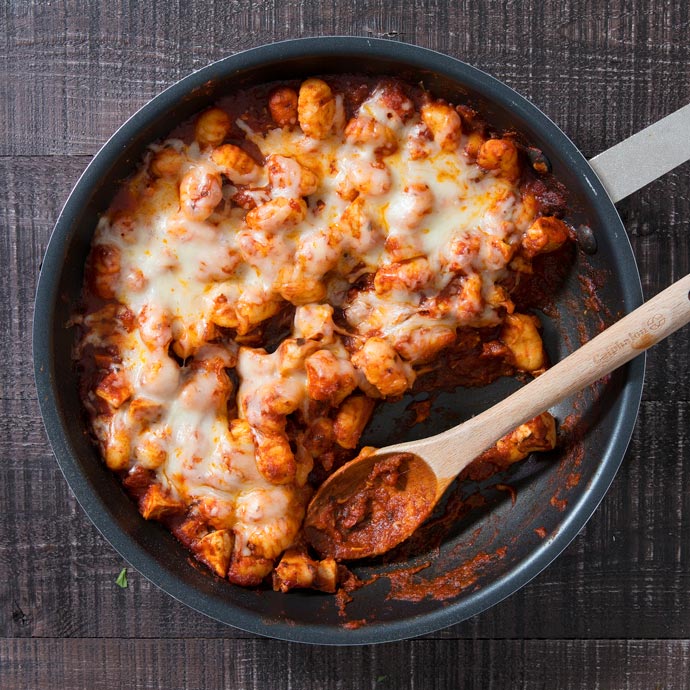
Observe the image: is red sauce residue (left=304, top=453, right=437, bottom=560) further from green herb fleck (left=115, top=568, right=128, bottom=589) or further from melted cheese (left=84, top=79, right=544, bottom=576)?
green herb fleck (left=115, top=568, right=128, bottom=589)

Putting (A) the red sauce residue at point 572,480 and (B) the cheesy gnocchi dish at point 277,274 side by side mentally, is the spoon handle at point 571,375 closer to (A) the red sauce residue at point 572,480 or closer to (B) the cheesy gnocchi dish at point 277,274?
(B) the cheesy gnocchi dish at point 277,274

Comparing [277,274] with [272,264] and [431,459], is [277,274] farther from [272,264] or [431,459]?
[431,459]

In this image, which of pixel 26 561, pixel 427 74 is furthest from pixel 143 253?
pixel 26 561

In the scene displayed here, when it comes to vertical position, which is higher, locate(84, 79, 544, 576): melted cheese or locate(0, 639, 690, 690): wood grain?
locate(84, 79, 544, 576): melted cheese

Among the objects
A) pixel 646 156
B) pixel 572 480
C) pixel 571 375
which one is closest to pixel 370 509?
pixel 572 480

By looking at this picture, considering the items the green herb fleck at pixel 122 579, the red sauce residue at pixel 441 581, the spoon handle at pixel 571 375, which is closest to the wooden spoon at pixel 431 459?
the spoon handle at pixel 571 375

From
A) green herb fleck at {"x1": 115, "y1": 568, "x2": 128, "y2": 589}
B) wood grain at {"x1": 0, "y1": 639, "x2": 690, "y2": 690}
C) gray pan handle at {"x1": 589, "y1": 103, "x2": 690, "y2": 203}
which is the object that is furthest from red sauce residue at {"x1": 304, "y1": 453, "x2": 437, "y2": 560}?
gray pan handle at {"x1": 589, "y1": 103, "x2": 690, "y2": 203}
